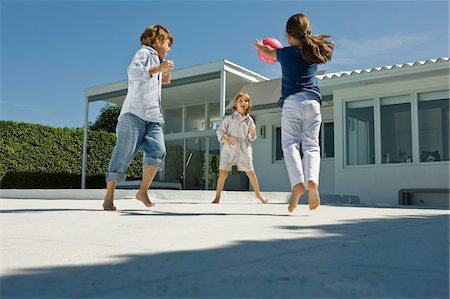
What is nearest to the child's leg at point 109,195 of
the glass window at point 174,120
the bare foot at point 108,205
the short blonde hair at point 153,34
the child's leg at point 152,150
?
the bare foot at point 108,205

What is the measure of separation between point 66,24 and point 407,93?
14328 mm

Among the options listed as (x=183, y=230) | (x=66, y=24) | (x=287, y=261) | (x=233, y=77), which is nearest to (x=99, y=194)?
(x=233, y=77)

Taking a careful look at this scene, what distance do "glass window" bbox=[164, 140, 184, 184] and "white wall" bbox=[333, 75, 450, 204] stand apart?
6413 mm

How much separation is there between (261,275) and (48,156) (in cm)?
1544

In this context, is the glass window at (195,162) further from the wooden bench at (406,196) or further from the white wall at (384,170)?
the wooden bench at (406,196)

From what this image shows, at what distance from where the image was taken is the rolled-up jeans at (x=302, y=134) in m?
3.93

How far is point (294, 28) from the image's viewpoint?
13.2ft

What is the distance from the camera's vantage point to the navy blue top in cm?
400

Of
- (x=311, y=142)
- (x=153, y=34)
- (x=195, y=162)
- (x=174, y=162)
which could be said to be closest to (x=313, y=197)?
(x=311, y=142)

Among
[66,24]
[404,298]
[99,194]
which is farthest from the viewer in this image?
[66,24]

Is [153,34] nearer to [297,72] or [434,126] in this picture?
[297,72]

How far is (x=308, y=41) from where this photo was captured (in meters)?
3.86

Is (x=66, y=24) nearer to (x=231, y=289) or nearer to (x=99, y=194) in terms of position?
(x=99, y=194)

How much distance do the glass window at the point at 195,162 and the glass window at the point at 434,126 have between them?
7.41m
